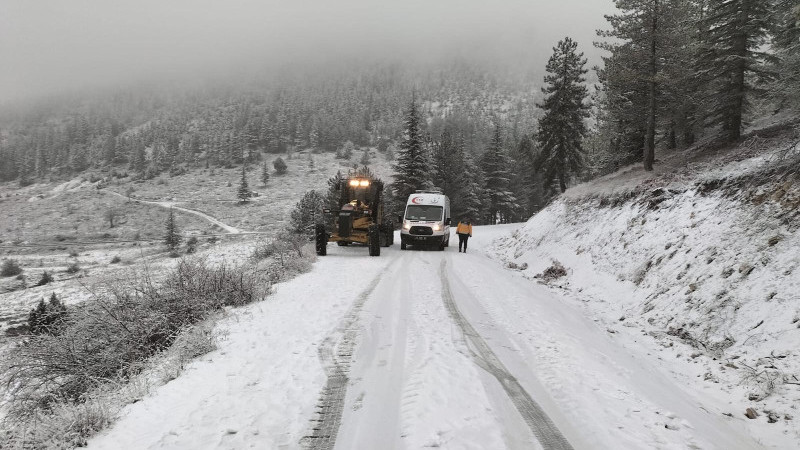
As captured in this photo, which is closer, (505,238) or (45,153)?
(505,238)

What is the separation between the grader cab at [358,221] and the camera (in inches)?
724

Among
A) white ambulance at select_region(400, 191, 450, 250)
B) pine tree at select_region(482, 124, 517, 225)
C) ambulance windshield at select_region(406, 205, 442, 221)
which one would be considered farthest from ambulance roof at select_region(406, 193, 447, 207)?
pine tree at select_region(482, 124, 517, 225)

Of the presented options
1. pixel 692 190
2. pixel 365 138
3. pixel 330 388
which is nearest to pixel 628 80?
pixel 692 190

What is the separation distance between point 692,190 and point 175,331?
42.8 feet

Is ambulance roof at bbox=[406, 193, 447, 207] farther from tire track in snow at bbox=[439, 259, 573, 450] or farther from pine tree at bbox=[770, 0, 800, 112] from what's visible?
tire track in snow at bbox=[439, 259, 573, 450]

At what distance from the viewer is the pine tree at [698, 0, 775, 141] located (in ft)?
48.5

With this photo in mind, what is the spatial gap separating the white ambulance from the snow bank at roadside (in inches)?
311

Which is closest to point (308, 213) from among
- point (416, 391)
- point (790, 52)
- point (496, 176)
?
point (496, 176)

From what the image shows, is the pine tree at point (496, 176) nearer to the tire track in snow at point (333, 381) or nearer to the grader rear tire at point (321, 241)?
the grader rear tire at point (321, 241)

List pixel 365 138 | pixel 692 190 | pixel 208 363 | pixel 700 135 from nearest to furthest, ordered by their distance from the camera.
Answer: pixel 208 363, pixel 692 190, pixel 700 135, pixel 365 138

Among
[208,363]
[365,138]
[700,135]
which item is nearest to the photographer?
[208,363]

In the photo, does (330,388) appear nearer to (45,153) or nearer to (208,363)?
(208,363)

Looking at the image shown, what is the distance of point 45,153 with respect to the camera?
475 feet

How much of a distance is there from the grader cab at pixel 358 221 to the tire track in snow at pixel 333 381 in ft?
34.1
